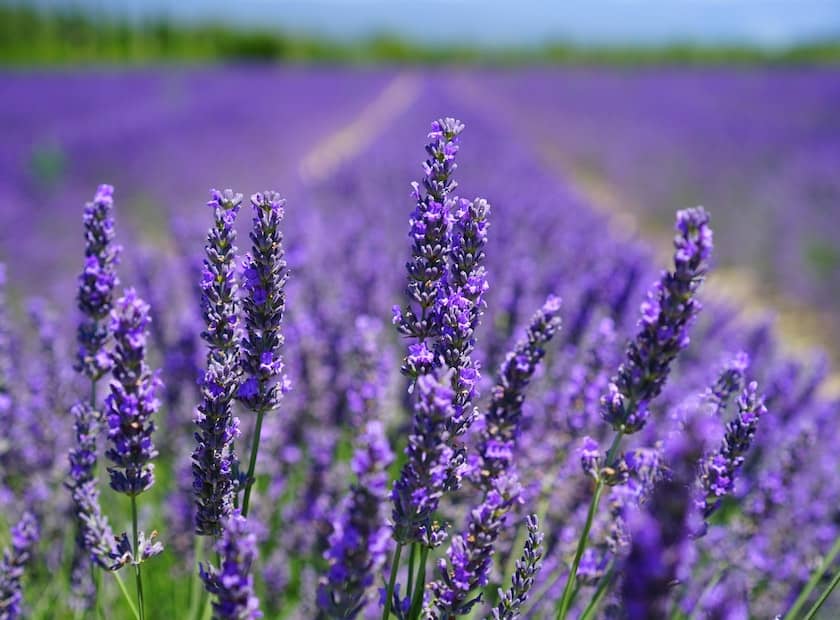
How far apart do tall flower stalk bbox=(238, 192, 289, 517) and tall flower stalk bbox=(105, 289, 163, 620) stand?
0.53ft

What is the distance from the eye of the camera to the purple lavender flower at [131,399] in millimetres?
1093

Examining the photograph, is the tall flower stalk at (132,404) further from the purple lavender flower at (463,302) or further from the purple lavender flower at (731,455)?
the purple lavender flower at (731,455)

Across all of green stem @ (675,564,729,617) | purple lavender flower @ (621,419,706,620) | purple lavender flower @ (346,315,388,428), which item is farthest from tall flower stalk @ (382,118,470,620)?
green stem @ (675,564,729,617)

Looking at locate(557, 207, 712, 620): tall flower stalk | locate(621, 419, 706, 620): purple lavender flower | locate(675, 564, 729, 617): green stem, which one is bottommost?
locate(675, 564, 729, 617): green stem

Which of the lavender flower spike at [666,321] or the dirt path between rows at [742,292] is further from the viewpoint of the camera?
the dirt path between rows at [742,292]

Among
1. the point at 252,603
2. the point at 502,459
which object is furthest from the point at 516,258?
the point at 252,603

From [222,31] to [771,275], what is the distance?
45.6 m

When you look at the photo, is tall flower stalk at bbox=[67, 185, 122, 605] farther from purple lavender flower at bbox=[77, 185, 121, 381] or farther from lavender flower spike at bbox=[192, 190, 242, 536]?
lavender flower spike at bbox=[192, 190, 242, 536]

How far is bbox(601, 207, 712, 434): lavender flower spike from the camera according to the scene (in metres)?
1.04

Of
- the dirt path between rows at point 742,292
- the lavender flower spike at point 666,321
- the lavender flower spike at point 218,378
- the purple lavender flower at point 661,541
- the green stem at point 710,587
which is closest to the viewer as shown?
the purple lavender flower at point 661,541

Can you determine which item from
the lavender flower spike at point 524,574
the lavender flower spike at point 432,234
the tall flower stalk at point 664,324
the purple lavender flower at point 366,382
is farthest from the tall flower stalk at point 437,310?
the purple lavender flower at point 366,382

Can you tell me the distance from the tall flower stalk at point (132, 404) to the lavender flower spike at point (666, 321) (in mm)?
793

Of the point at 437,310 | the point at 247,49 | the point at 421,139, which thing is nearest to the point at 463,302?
the point at 437,310

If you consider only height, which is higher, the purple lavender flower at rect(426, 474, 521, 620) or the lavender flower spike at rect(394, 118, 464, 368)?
the lavender flower spike at rect(394, 118, 464, 368)
